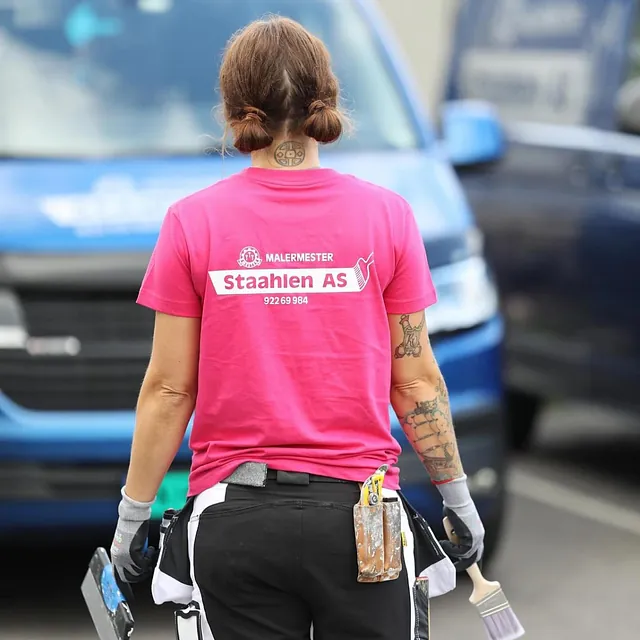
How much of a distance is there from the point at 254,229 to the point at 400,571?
2.01ft

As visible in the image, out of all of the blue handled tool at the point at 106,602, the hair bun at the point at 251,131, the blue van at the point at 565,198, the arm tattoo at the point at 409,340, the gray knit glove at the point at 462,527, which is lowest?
the blue van at the point at 565,198

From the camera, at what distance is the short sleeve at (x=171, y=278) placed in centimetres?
257

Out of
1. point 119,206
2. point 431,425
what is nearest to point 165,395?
point 431,425

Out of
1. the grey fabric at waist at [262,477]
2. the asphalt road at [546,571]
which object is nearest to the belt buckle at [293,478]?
the grey fabric at waist at [262,477]

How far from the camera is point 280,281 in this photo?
2.53 m

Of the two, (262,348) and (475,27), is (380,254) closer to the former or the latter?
(262,348)

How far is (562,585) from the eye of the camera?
5.39 m

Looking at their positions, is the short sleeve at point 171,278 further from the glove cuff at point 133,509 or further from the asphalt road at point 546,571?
the asphalt road at point 546,571

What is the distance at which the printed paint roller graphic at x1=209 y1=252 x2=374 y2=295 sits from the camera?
2.53m

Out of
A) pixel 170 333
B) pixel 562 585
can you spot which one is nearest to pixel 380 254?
pixel 170 333

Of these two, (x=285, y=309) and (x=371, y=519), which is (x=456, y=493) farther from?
(x=285, y=309)

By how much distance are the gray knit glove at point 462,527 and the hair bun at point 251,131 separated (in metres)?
0.74

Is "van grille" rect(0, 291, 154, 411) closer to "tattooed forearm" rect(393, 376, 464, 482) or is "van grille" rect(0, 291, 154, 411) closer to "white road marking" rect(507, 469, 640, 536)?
"tattooed forearm" rect(393, 376, 464, 482)

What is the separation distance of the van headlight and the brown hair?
2213 millimetres
